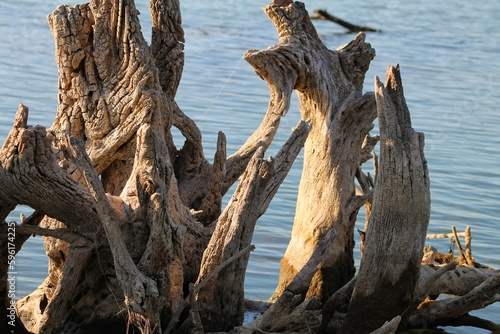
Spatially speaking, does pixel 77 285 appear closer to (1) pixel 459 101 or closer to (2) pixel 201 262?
(2) pixel 201 262

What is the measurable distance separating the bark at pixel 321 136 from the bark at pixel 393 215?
1.41 m

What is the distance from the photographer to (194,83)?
21.9 m

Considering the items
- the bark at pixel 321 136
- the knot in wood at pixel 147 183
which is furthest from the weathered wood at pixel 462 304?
the knot in wood at pixel 147 183

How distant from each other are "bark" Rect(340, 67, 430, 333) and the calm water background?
9.81ft

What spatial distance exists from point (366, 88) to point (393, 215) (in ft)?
43.3

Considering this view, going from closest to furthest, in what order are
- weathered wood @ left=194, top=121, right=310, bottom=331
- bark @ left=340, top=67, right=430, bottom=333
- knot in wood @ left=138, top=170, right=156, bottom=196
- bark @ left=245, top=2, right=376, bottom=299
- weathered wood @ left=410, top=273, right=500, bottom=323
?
knot in wood @ left=138, top=170, right=156, bottom=196 < weathered wood @ left=194, top=121, right=310, bottom=331 < bark @ left=340, top=67, right=430, bottom=333 < weathered wood @ left=410, top=273, right=500, bottom=323 < bark @ left=245, top=2, right=376, bottom=299

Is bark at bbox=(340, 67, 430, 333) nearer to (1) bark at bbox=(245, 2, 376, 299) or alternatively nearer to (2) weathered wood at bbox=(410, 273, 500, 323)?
(2) weathered wood at bbox=(410, 273, 500, 323)

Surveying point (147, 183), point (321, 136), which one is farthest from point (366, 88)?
point (147, 183)

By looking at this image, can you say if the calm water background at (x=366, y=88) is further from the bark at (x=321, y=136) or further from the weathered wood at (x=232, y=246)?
the weathered wood at (x=232, y=246)

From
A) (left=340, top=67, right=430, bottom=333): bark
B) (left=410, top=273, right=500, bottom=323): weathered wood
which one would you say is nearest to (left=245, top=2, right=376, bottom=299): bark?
(left=410, top=273, right=500, bottom=323): weathered wood

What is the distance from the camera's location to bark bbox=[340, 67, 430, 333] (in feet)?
26.6

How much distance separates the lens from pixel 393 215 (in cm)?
813

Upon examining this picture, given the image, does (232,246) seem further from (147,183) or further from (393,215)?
(393,215)

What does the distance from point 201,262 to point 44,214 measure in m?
1.25
